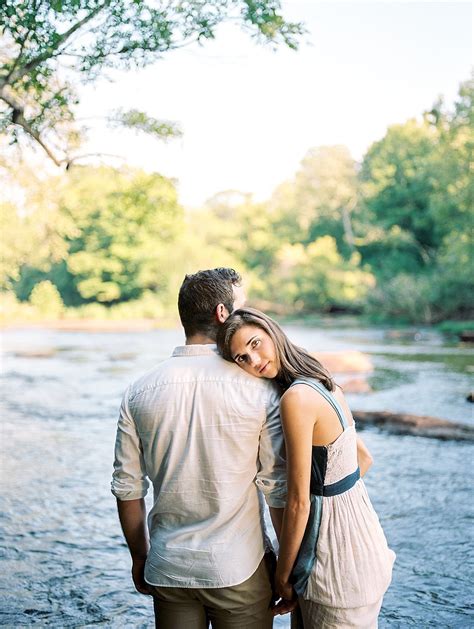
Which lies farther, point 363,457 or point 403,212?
point 403,212

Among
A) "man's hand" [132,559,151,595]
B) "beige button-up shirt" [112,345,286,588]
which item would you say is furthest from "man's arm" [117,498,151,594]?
"beige button-up shirt" [112,345,286,588]

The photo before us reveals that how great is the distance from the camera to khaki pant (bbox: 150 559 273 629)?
1.96 meters

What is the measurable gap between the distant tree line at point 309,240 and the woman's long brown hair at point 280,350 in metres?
9.11

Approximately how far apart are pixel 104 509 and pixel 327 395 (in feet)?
14.9

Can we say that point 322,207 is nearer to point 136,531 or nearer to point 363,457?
point 363,457

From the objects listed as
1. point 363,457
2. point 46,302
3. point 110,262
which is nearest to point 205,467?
point 363,457

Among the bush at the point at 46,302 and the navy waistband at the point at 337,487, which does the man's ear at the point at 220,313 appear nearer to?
the navy waistband at the point at 337,487

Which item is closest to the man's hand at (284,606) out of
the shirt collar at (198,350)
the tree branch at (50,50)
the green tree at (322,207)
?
the shirt collar at (198,350)

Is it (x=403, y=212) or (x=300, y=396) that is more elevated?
(x=403, y=212)

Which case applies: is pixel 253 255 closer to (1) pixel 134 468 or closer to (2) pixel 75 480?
(2) pixel 75 480

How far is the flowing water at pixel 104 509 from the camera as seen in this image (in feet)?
13.4

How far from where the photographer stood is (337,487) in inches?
78.1

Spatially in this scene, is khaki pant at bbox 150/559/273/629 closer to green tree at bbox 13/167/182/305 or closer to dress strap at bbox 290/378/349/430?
dress strap at bbox 290/378/349/430

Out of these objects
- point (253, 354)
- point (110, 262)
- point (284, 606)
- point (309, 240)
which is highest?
point (309, 240)
